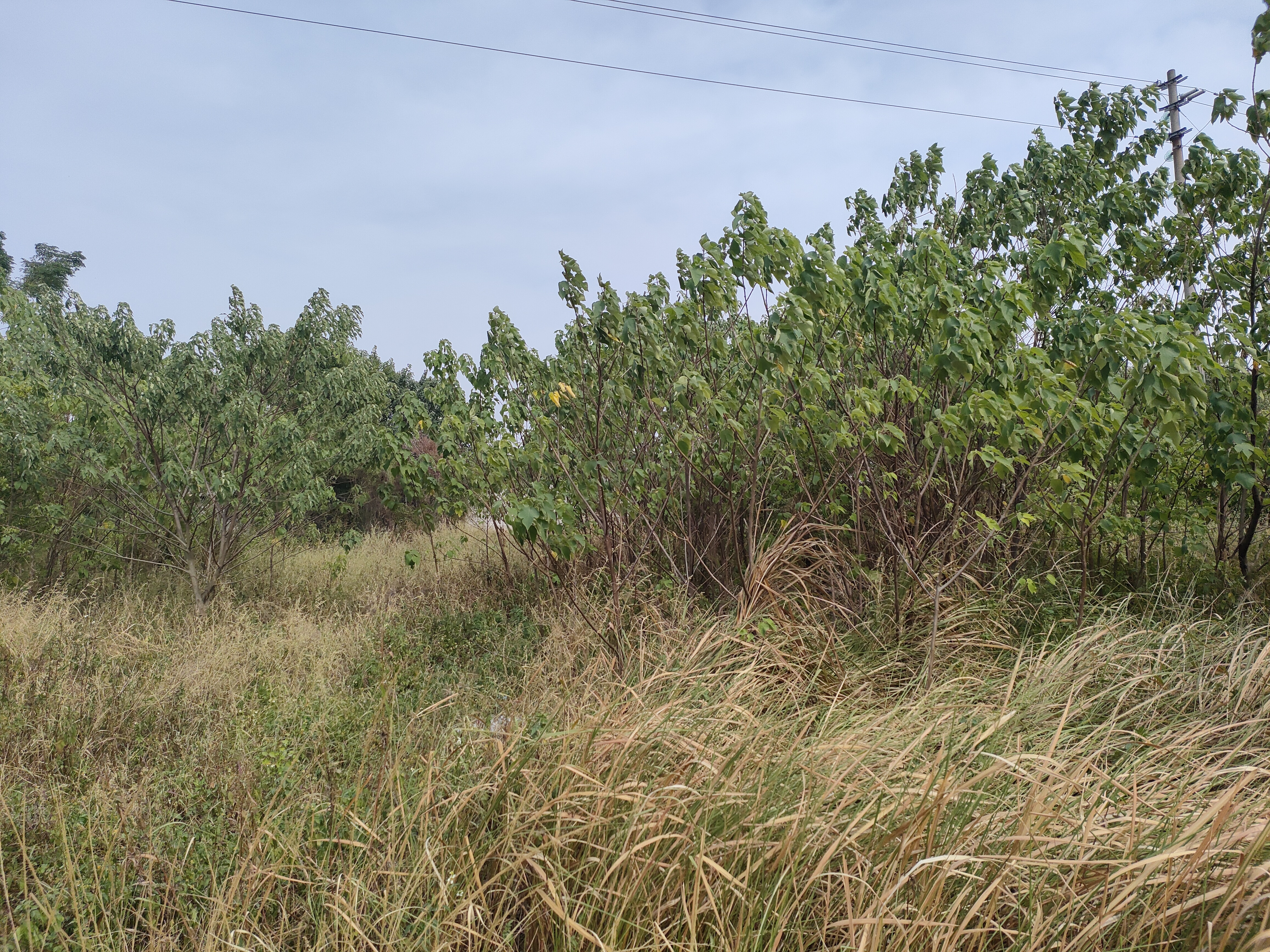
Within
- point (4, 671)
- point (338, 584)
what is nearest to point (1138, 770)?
point (4, 671)

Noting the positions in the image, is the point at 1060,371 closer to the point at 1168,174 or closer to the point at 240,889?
the point at 1168,174

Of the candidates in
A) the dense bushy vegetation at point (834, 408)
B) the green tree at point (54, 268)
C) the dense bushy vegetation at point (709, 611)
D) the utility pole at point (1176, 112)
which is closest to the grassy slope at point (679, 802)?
the dense bushy vegetation at point (709, 611)

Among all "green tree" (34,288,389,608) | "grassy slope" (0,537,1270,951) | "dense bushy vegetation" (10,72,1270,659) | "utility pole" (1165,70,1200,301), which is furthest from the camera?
"utility pole" (1165,70,1200,301)

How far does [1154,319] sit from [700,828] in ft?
14.8

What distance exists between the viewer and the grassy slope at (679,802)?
2.26m

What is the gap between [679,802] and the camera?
2.58m

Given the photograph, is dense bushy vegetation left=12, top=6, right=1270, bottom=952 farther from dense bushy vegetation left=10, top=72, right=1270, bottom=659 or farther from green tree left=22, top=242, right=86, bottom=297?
green tree left=22, top=242, right=86, bottom=297

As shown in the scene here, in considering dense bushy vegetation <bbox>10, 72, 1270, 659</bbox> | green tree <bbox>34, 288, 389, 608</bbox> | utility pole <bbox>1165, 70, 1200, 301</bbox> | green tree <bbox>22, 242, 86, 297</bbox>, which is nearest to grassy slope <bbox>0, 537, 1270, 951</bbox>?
dense bushy vegetation <bbox>10, 72, 1270, 659</bbox>

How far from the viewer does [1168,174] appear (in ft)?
20.1

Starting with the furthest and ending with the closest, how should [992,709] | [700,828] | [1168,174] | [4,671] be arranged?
1. [1168,174]
2. [4,671]
3. [992,709]
4. [700,828]

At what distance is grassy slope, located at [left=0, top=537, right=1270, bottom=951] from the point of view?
2.26m

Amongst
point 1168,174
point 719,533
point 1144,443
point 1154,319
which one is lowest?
point 719,533

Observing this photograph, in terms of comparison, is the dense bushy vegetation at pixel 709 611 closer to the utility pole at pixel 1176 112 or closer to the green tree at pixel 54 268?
the utility pole at pixel 1176 112

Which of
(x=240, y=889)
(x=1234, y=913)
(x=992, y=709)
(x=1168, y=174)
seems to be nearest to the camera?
(x=1234, y=913)
